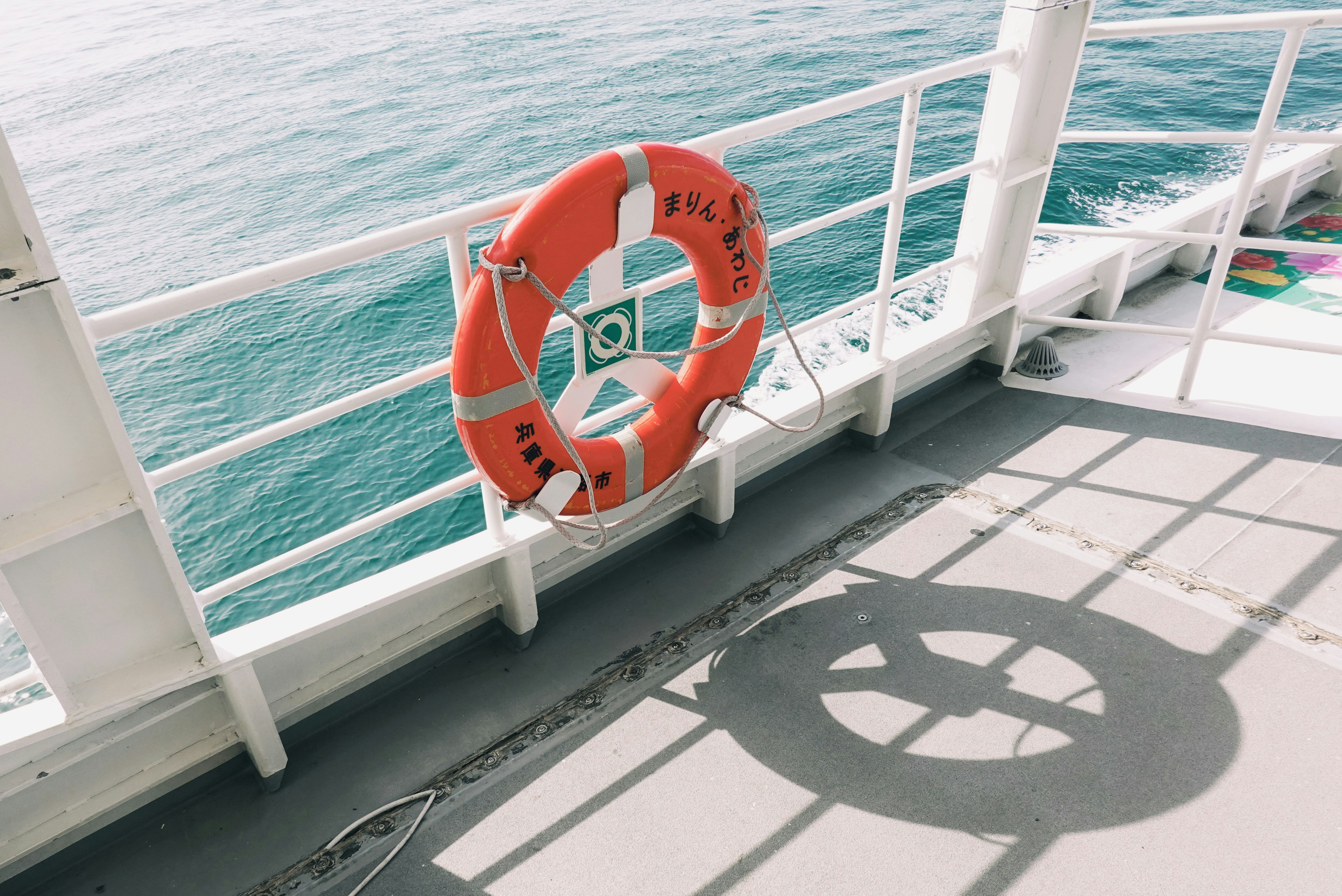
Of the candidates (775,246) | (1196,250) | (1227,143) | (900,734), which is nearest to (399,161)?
(1196,250)

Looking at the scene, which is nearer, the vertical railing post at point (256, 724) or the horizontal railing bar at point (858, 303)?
the vertical railing post at point (256, 724)

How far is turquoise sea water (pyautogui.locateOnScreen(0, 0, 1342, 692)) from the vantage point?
16.4 feet

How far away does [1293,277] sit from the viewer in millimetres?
3281

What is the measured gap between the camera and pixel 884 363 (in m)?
2.43

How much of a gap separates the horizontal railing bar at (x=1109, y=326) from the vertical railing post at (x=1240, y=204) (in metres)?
0.05

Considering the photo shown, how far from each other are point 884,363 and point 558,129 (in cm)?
832

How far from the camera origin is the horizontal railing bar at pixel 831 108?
1.72 metres

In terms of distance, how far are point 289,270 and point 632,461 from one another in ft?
2.49

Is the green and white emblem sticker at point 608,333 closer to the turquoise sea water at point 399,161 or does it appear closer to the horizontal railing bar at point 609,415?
the horizontal railing bar at point 609,415

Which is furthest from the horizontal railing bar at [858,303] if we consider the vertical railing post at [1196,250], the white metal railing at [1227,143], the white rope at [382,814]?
the vertical railing post at [1196,250]

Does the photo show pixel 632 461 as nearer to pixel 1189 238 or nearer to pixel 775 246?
pixel 775 246

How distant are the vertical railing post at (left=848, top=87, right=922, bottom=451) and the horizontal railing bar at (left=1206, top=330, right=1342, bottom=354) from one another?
939 millimetres

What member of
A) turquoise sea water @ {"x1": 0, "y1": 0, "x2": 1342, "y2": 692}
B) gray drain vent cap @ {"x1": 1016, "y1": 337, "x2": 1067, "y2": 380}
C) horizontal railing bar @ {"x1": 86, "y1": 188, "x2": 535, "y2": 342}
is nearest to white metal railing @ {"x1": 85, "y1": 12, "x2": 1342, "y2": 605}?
horizontal railing bar @ {"x1": 86, "y1": 188, "x2": 535, "y2": 342}

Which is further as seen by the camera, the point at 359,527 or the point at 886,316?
the point at 886,316
